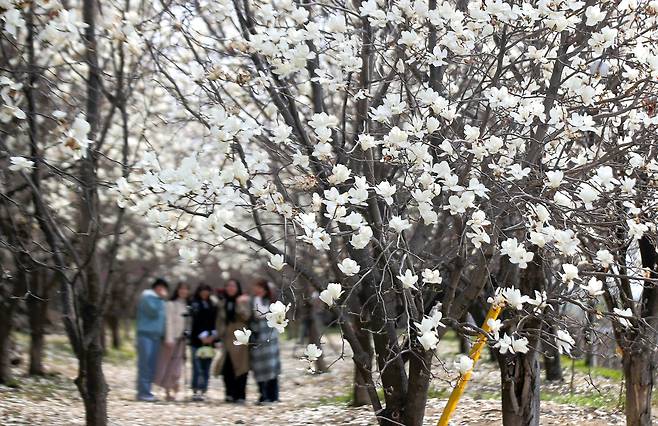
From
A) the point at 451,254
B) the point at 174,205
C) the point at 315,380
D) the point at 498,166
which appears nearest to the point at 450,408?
the point at 451,254

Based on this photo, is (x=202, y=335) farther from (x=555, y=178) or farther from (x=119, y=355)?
(x=555, y=178)

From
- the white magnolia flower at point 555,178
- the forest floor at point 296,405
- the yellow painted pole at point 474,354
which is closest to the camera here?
the white magnolia flower at point 555,178

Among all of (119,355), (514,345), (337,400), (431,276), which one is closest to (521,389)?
(514,345)

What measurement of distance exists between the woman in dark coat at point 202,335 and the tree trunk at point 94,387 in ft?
16.4

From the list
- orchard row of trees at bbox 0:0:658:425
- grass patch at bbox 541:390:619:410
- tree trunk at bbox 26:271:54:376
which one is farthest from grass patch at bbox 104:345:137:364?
orchard row of trees at bbox 0:0:658:425

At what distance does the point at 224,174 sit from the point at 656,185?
265 cm

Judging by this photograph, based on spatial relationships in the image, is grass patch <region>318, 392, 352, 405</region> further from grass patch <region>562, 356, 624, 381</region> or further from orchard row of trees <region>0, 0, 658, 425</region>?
orchard row of trees <region>0, 0, 658, 425</region>

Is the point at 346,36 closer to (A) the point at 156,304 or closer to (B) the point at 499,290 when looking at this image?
(B) the point at 499,290

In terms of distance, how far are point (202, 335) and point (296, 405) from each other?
1593mm

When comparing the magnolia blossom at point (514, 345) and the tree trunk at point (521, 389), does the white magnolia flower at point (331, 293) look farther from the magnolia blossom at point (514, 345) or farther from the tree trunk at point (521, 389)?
the tree trunk at point (521, 389)

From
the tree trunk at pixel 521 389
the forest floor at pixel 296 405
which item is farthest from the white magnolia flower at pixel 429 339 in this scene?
the forest floor at pixel 296 405

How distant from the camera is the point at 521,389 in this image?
670 cm

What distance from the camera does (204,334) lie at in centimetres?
1201

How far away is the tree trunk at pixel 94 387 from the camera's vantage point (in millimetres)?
6848
